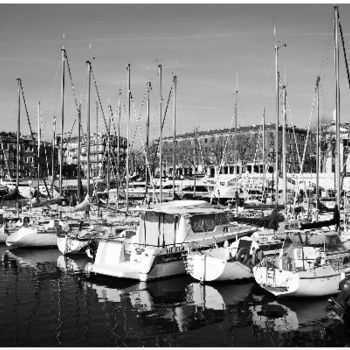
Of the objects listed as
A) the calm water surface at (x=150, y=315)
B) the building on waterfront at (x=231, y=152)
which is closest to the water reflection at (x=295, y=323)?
the calm water surface at (x=150, y=315)

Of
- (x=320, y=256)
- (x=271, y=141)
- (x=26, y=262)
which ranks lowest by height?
(x=26, y=262)

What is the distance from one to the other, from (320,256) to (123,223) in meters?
18.1

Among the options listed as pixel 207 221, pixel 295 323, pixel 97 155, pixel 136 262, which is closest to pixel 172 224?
pixel 207 221

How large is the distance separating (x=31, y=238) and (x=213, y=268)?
1669 cm

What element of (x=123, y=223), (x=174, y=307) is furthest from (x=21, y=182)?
(x=174, y=307)

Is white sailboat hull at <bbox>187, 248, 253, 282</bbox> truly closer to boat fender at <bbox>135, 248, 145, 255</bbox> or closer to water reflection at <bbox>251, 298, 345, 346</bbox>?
boat fender at <bbox>135, 248, 145, 255</bbox>

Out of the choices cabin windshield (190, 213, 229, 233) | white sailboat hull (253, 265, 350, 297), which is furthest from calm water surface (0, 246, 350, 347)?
cabin windshield (190, 213, 229, 233)

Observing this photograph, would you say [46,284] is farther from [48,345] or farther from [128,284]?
[48,345]

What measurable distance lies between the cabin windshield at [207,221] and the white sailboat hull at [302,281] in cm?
692

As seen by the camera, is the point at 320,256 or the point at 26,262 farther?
the point at 26,262

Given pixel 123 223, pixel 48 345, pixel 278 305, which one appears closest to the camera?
pixel 48 345

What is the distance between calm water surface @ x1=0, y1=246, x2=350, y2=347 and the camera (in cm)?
1600

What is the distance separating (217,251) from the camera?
2562 cm

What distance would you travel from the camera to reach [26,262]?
30312 millimetres
